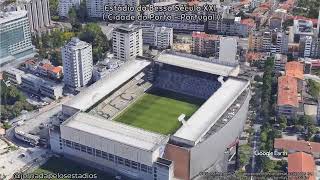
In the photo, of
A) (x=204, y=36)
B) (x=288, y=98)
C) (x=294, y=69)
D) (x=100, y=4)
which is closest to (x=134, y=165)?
(x=288, y=98)

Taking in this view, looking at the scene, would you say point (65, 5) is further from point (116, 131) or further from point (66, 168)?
point (66, 168)

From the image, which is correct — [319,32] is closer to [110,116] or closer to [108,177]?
[110,116]

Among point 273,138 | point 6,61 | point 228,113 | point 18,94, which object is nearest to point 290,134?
point 273,138

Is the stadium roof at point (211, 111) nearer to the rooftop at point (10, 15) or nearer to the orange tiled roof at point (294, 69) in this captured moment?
the orange tiled roof at point (294, 69)

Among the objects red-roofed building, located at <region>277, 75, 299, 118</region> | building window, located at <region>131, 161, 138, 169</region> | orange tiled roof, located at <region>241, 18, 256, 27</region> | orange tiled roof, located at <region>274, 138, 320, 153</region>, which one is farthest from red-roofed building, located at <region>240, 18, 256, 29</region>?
building window, located at <region>131, 161, 138, 169</region>

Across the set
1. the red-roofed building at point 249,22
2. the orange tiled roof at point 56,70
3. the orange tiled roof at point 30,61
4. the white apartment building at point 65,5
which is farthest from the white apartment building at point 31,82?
the red-roofed building at point 249,22

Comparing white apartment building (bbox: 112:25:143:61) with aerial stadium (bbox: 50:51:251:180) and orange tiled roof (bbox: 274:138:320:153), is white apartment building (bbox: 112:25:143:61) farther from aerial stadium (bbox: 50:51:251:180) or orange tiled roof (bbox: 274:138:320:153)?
orange tiled roof (bbox: 274:138:320:153)
